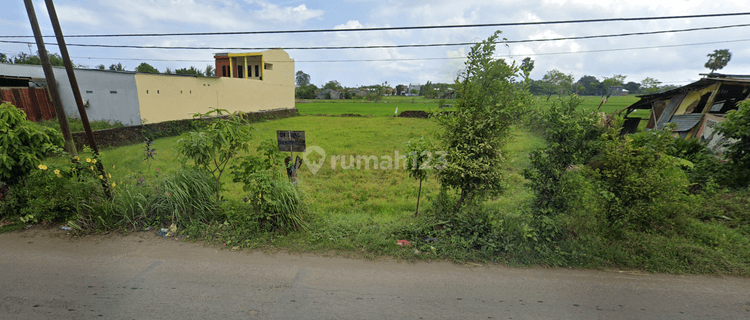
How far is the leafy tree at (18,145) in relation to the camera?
4508mm

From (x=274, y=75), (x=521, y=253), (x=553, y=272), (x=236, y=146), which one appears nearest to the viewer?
(x=553, y=272)

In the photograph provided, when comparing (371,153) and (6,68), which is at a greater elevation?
(6,68)

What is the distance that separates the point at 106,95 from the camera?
13.0 metres

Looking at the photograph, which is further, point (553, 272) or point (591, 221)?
point (591, 221)

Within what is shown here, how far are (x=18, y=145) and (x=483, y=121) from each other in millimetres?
7056

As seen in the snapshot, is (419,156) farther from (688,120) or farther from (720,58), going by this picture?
(720,58)

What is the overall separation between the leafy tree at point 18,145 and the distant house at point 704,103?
533 inches

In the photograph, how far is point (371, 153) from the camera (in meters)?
10.9

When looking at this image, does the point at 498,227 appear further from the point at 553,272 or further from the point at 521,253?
the point at 553,272

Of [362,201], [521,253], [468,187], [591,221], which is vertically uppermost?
[468,187]

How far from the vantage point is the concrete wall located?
12883 mm

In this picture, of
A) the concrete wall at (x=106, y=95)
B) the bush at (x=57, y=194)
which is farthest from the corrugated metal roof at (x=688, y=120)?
the concrete wall at (x=106, y=95)

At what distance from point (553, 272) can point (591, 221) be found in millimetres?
1186

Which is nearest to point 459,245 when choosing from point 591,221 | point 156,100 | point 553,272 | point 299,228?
point 553,272
